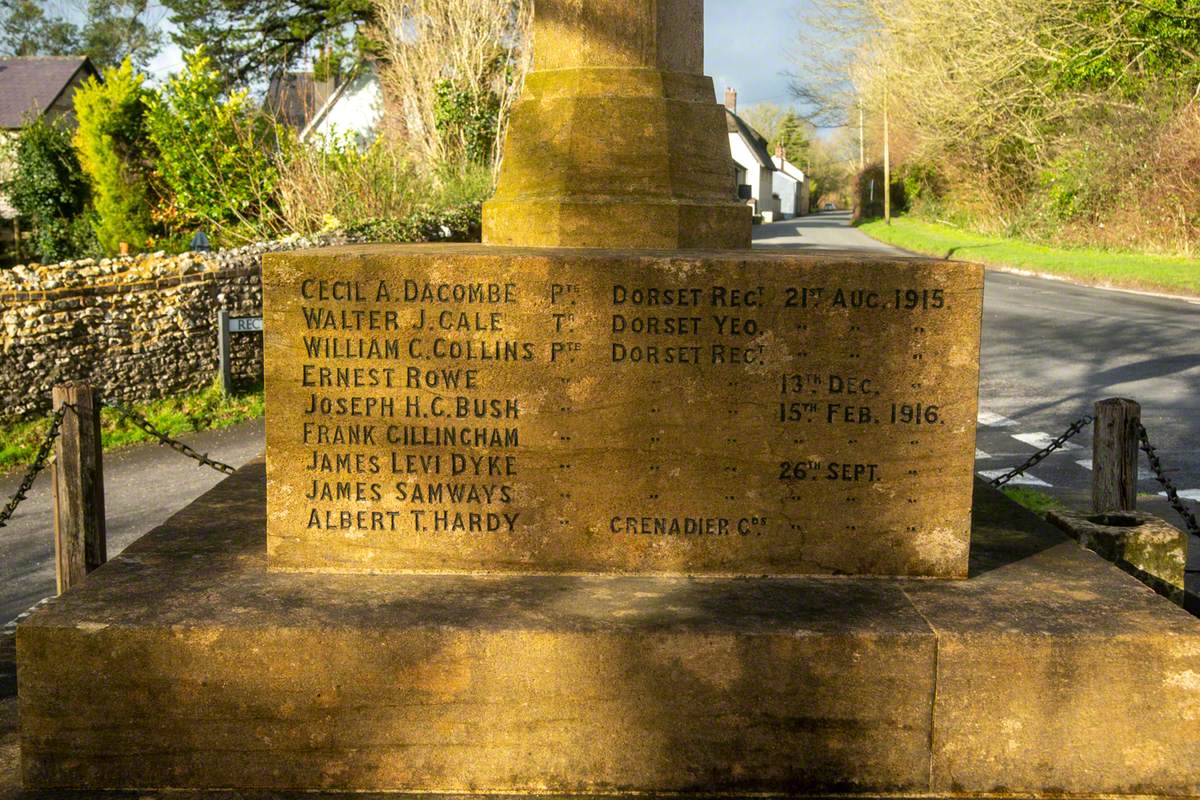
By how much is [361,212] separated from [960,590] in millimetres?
14282

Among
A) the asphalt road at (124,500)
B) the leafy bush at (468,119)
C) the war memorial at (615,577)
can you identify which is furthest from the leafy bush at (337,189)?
the war memorial at (615,577)

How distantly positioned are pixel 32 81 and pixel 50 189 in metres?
19.1

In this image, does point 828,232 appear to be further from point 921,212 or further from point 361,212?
point 361,212

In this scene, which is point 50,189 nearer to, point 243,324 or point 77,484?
point 243,324

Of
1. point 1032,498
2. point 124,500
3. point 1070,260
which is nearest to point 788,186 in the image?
point 1070,260

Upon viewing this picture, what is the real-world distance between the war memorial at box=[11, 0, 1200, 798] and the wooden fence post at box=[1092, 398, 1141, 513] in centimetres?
151

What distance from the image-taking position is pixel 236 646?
3.31m

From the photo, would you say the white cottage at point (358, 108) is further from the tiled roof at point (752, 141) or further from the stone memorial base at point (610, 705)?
the tiled roof at point (752, 141)

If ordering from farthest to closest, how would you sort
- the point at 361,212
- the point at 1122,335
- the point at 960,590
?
the point at 361,212 < the point at 1122,335 < the point at 960,590

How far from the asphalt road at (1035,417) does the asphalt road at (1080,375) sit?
0.05ft

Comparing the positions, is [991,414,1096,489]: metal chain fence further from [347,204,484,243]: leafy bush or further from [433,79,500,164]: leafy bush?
[433,79,500,164]: leafy bush

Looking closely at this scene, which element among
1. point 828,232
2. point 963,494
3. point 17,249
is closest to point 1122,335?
point 963,494

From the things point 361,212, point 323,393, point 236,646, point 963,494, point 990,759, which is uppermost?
point 361,212

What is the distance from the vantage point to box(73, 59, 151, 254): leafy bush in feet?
76.3
